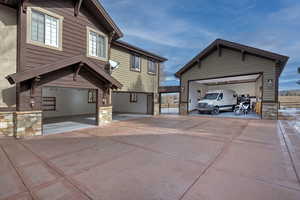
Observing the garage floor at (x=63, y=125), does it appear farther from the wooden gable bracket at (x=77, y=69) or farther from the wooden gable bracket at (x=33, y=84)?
the wooden gable bracket at (x=77, y=69)

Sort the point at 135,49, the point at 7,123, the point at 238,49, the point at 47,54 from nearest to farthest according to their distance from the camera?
the point at 7,123 → the point at 47,54 → the point at 238,49 → the point at 135,49

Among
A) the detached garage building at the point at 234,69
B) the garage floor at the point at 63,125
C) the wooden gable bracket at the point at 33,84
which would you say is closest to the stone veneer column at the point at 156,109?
the detached garage building at the point at 234,69

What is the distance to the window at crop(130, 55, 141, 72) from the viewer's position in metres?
11.9

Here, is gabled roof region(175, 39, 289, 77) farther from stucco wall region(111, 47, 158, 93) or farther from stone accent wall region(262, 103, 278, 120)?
stucco wall region(111, 47, 158, 93)

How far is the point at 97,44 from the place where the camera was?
8.82 m

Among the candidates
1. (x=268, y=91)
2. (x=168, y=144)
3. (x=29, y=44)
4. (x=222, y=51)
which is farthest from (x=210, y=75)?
(x=29, y=44)

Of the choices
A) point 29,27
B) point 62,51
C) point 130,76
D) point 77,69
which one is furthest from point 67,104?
point 29,27

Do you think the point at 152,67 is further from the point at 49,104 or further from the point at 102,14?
the point at 49,104

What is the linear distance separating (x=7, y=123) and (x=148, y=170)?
6404mm

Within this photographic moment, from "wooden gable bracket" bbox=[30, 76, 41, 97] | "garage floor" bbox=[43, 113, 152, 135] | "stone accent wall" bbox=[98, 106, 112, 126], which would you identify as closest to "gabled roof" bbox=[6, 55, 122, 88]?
"wooden gable bracket" bbox=[30, 76, 41, 97]

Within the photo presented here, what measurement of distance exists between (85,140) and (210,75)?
1172 centimetres

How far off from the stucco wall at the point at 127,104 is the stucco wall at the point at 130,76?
183cm

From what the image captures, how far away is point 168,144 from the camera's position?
5078mm

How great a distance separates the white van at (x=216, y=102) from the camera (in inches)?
522
